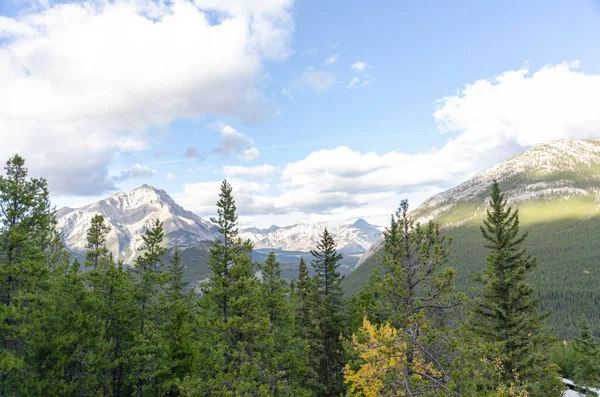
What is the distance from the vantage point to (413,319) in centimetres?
1293

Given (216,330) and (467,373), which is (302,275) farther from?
(467,373)

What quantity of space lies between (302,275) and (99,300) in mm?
28389

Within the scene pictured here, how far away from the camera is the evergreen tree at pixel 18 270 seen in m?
17.9

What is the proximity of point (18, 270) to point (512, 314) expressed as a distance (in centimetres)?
3155

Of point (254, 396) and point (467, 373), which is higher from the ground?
point (467, 373)

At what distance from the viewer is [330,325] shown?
36.4 meters

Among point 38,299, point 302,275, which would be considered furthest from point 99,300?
point 302,275

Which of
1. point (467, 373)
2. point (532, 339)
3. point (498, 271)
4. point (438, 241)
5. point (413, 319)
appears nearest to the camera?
point (467, 373)

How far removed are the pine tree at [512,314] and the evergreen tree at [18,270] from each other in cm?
2839

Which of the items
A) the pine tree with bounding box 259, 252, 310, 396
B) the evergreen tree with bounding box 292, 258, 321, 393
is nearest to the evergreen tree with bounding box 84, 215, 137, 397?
the pine tree with bounding box 259, 252, 310, 396

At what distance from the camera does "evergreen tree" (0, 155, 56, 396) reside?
1786 cm

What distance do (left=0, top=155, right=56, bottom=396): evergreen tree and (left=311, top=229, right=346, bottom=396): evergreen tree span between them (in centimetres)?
2463

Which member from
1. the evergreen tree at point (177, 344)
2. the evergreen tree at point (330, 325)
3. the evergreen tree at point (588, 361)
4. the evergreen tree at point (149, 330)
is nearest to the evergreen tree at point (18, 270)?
the evergreen tree at point (149, 330)

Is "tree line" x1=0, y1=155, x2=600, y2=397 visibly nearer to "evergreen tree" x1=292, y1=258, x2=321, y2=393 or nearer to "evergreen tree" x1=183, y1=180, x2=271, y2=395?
"evergreen tree" x1=183, y1=180, x2=271, y2=395
